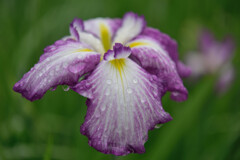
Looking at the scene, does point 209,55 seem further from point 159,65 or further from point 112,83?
point 112,83

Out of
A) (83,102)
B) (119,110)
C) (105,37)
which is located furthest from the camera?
(83,102)

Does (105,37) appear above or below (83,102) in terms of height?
above

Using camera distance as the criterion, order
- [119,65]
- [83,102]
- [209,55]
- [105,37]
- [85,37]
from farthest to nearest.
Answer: [209,55]
[83,102]
[105,37]
[85,37]
[119,65]

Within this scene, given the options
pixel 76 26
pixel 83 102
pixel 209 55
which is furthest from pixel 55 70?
pixel 209 55

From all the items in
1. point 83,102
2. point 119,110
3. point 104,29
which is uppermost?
point 104,29

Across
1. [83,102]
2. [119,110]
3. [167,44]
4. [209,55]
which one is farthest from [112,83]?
[209,55]

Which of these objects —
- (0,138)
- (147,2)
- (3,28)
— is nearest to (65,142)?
(0,138)

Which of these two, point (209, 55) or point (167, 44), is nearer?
point (167, 44)
